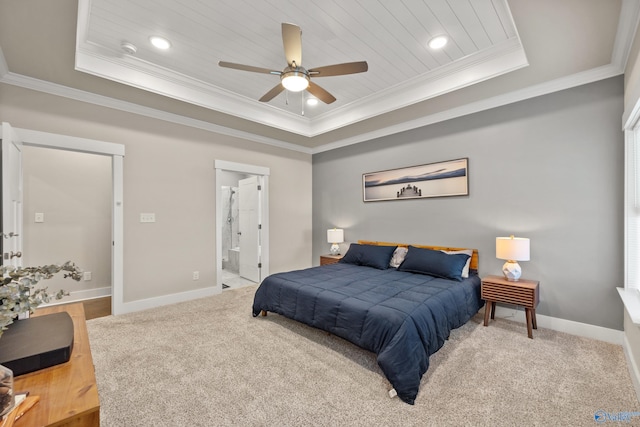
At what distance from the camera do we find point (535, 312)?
310cm

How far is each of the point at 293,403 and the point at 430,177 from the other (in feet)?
10.8

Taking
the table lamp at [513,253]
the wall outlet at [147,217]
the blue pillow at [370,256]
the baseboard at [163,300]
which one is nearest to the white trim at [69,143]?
the wall outlet at [147,217]

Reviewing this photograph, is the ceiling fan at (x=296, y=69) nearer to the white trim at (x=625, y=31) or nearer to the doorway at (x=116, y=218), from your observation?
the white trim at (x=625, y=31)

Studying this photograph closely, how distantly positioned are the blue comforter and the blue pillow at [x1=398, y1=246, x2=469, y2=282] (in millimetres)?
93

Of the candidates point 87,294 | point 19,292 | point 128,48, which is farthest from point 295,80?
point 87,294

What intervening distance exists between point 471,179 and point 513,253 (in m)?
1.12

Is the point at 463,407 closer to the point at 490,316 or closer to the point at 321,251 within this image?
the point at 490,316

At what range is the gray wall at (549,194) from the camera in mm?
2736

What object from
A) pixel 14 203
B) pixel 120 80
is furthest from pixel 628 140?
pixel 14 203

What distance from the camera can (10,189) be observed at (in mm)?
2443

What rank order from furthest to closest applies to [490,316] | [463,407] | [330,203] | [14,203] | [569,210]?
1. [330,203]
2. [490,316]
3. [569,210]
4. [14,203]
5. [463,407]

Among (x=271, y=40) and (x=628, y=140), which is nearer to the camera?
(x=628, y=140)

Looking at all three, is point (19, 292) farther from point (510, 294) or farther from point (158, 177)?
point (510, 294)

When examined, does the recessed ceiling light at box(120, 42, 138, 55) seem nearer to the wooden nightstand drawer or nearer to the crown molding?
the crown molding
